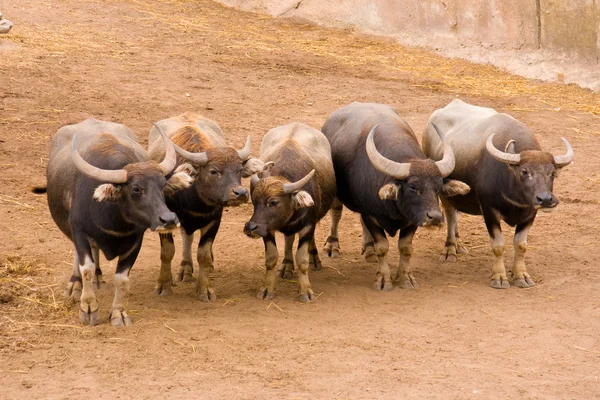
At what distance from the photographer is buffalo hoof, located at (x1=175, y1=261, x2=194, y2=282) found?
9.88m

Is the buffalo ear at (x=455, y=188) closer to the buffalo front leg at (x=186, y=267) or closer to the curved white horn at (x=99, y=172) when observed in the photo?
the buffalo front leg at (x=186, y=267)

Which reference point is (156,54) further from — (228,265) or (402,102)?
(228,265)

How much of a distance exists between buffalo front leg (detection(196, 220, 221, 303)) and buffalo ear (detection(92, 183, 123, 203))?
53.7 inches

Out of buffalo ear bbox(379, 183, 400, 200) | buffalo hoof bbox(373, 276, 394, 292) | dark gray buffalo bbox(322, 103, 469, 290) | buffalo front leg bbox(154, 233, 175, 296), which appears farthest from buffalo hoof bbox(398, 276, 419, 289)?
buffalo front leg bbox(154, 233, 175, 296)

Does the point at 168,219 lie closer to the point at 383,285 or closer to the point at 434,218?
the point at 434,218

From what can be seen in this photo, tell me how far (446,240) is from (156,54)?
868 cm

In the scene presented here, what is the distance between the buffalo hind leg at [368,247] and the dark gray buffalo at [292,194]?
0.72 m

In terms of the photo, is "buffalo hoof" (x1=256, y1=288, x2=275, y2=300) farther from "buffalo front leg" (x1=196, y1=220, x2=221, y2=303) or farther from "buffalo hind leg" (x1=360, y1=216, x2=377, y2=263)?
"buffalo hind leg" (x1=360, y1=216, x2=377, y2=263)

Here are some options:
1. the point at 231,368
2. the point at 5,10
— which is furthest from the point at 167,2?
the point at 231,368

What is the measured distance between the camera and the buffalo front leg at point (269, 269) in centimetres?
923

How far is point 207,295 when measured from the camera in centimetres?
926

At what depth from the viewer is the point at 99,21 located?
1939cm

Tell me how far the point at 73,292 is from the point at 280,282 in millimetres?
2142

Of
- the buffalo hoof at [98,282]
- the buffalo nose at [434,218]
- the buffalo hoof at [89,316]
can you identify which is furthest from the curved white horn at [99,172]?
the buffalo nose at [434,218]
